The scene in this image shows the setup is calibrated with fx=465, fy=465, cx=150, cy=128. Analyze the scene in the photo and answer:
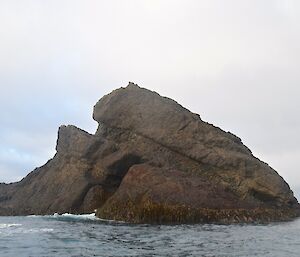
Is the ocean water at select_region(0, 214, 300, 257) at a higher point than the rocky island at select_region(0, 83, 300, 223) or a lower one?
lower

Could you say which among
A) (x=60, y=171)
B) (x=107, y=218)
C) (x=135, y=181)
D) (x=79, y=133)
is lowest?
(x=107, y=218)

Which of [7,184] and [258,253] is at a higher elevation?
[7,184]

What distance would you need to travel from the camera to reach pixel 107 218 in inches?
2018

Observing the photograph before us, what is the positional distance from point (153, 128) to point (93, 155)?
939cm

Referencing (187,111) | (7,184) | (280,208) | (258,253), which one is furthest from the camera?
(7,184)

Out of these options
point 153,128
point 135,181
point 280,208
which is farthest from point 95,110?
point 280,208

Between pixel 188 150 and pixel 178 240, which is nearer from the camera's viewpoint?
pixel 178 240

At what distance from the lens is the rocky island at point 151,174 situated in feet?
162

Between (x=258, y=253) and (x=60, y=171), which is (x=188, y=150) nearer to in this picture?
(x=60, y=171)

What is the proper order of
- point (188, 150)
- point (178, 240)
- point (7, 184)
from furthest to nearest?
point (7, 184) → point (188, 150) → point (178, 240)

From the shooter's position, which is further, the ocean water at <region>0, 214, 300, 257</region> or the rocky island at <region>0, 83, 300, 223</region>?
the rocky island at <region>0, 83, 300, 223</region>

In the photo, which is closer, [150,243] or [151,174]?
[150,243]

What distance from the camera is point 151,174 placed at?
174 ft

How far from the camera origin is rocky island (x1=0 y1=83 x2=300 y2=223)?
4938cm
